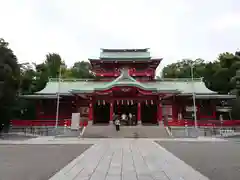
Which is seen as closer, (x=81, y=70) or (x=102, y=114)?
(x=102, y=114)

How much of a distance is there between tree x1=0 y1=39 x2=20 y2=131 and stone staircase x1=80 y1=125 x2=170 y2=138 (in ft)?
28.0

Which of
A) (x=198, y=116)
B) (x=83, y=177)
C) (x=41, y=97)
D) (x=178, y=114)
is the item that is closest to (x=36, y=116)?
(x=41, y=97)

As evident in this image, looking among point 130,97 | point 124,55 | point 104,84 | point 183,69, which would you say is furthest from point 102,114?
point 183,69

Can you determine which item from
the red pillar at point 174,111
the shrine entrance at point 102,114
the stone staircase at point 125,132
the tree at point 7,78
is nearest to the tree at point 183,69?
the red pillar at point 174,111

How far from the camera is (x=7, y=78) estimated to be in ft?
79.3

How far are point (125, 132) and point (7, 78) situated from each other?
12.6 meters

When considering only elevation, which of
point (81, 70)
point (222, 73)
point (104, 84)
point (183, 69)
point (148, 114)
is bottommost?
point (148, 114)

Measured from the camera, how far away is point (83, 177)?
255 inches

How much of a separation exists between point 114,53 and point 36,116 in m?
14.7

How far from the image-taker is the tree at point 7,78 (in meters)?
23.4

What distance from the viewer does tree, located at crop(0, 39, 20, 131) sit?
2337cm

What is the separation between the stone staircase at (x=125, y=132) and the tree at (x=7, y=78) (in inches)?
336

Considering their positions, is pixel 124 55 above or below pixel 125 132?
above

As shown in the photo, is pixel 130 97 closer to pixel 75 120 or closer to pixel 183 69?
pixel 75 120
